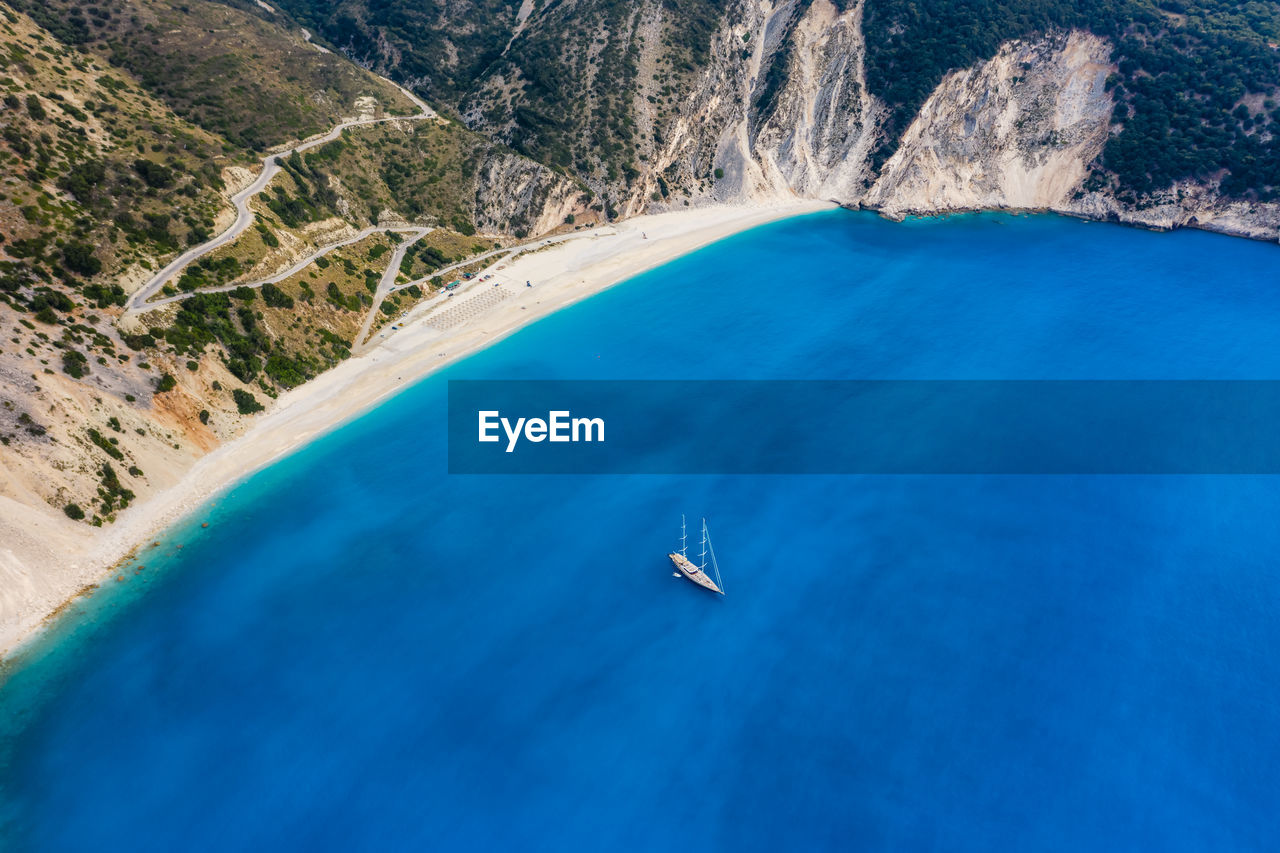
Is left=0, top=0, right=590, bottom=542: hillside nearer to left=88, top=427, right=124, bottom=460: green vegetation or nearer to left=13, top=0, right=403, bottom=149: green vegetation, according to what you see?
left=88, top=427, right=124, bottom=460: green vegetation

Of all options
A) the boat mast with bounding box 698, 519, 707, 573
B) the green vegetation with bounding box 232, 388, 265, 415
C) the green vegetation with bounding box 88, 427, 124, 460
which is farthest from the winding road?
the boat mast with bounding box 698, 519, 707, 573

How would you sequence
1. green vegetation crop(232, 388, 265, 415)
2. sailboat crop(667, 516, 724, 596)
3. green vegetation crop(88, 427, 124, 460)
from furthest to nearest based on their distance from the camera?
1. green vegetation crop(232, 388, 265, 415)
2. green vegetation crop(88, 427, 124, 460)
3. sailboat crop(667, 516, 724, 596)

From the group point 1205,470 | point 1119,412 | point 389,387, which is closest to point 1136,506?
point 1205,470

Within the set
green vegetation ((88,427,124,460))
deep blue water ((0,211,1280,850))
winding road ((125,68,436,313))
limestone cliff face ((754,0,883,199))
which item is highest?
limestone cliff face ((754,0,883,199))

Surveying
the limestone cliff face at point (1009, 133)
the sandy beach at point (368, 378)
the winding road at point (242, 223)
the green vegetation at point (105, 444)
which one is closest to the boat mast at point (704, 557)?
the sandy beach at point (368, 378)

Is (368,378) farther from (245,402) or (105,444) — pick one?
(105,444)

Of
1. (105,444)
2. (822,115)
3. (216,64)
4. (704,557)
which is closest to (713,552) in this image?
(704,557)
